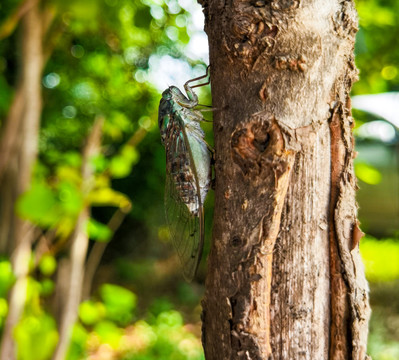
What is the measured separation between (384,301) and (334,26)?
3993 mm

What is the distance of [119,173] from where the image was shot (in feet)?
7.00

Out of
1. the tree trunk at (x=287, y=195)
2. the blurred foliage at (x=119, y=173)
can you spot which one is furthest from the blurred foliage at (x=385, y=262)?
the tree trunk at (x=287, y=195)

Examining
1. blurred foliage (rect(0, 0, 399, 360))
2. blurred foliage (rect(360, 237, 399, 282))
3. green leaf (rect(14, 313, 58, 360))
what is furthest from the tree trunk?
blurred foliage (rect(360, 237, 399, 282))

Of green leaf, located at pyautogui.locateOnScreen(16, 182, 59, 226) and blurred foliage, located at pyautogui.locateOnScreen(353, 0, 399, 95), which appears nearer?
green leaf, located at pyautogui.locateOnScreen(16, 182, 59, 226)

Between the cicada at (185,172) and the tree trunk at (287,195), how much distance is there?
290mm

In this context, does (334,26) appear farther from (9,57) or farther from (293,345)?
(9,57)

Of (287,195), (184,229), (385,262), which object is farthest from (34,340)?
(385,262)

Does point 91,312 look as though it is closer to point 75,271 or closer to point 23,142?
point 75,271

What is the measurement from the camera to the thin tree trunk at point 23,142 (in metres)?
1.82

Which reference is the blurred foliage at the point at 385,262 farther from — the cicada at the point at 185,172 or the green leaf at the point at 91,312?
the cicada at the point at 185,172

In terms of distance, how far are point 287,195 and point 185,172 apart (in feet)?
1.39

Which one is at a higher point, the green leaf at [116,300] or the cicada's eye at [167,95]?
the cicada's eye at [167,95]

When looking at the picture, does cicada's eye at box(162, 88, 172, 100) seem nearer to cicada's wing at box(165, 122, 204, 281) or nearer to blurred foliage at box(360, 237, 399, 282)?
cicada's wing at box(165, 122, 204, 281)

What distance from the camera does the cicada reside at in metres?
0.90
